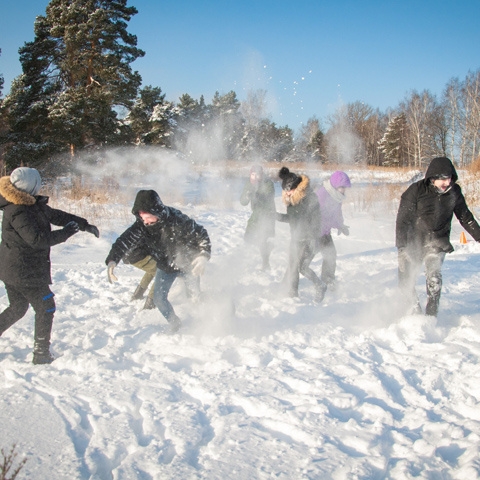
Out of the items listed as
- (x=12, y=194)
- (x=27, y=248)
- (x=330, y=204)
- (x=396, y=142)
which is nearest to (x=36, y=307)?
(x=27, y=248)

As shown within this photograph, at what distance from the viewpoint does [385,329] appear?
3.85m

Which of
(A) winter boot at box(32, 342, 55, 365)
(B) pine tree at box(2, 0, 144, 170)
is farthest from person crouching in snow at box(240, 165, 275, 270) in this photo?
(B) pine tree at box(2, 0, 144, 170)

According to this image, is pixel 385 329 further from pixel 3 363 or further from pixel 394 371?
pixel 3 363

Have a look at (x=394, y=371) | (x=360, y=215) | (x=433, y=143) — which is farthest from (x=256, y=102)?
(x=433, y=143)

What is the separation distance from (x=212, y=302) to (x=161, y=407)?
1.81 meters

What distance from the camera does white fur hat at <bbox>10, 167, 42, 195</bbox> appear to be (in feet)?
10.1

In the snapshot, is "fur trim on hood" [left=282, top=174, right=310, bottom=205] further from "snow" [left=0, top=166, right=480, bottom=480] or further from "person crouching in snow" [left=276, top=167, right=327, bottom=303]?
"snow" [left=0, top=166, right=480, bottom=480]

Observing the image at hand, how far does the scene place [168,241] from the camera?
3826 mm

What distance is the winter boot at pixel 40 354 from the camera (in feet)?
10.7

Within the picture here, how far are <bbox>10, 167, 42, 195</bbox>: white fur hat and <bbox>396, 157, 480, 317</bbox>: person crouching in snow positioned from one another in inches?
138

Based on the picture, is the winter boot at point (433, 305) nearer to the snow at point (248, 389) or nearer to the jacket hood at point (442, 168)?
the snow at point (248, 389)

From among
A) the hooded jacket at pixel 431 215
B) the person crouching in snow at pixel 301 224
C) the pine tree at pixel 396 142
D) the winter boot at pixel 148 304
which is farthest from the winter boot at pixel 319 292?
the pine tree at pixel 396 142

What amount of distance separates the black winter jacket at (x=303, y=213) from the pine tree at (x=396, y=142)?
42.6m

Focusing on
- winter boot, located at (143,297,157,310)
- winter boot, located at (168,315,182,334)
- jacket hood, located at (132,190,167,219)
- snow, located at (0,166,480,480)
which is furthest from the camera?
winter boot, located at (143,297,157,310)
